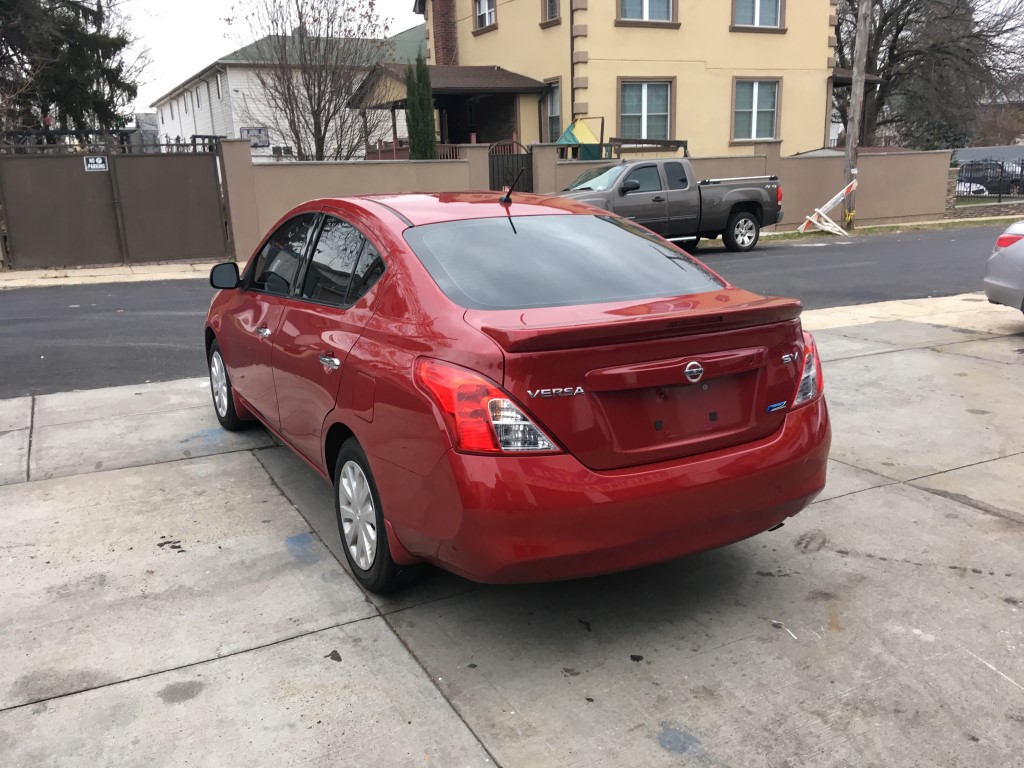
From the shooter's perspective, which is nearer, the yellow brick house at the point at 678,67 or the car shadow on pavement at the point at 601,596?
the car shadow on pavement at the point at 601,596

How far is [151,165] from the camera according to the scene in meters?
16.5

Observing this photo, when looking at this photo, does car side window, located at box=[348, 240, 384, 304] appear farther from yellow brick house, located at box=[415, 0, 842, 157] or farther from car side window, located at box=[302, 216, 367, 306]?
yellow brick house, located at box=[415, 0, 842, 157]

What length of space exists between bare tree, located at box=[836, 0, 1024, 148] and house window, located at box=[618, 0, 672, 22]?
1564 cm

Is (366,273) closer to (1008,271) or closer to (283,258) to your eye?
(283,258)

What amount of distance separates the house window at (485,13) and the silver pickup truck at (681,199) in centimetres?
1234

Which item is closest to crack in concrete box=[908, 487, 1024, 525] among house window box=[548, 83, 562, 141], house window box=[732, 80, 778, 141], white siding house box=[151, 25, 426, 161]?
house window box=[548, 83, 562, 141]

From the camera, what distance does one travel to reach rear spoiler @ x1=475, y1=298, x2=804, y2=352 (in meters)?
2.82

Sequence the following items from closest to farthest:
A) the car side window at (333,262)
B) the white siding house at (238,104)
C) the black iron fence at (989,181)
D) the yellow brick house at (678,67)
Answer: the car side window at (333,262) → the yellow brick house at (678,67) → the white siding house at (238,104) → the black iron fence at (989,181)

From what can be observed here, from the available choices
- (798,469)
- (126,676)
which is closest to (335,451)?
(126,676)

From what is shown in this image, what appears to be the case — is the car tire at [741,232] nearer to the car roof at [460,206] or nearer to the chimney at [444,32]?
Answer: the car roof at [460,206]

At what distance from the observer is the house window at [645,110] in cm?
2370

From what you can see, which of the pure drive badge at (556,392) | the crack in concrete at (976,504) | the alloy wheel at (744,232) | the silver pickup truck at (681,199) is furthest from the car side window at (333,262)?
the alloy wheel at (744,232)

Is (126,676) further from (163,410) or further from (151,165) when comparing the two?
(151,165)

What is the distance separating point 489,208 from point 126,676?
2.53 metres
